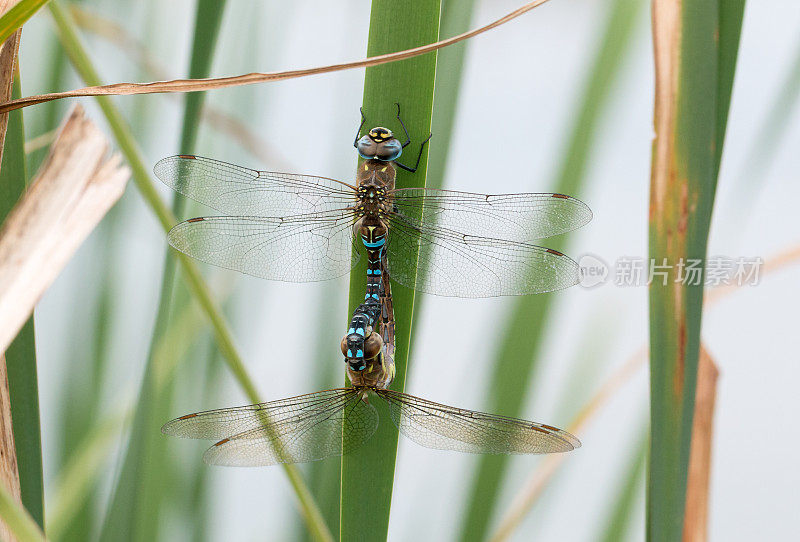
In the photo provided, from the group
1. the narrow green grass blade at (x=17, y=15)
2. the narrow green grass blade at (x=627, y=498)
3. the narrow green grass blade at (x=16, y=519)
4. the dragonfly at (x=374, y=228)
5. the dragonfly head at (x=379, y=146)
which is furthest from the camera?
the narrow green grass blade at (x=627, y=498)

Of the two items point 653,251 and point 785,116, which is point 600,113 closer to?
point 785,116

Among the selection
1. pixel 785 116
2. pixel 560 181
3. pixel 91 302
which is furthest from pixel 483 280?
pixel 91 302

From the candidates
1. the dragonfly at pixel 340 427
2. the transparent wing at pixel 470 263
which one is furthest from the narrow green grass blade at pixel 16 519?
the transparent wing at pixel 470 263

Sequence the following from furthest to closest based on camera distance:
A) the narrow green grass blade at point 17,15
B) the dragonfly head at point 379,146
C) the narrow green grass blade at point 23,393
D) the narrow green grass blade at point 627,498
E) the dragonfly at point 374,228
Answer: the narrow green grass blade at point 627,498 → the dragonfly at point 374,228 → the dragonfly head at point 379,146 → the narrow green grass blade at point 23,393 → the narrow green grass blade at point 17,15

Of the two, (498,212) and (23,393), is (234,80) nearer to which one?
(23,393)

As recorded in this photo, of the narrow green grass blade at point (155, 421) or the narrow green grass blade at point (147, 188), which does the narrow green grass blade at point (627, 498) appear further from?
the narrow green grass blade at point (155, 421)

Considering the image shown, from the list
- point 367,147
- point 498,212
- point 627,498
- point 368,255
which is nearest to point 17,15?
point 367,147
